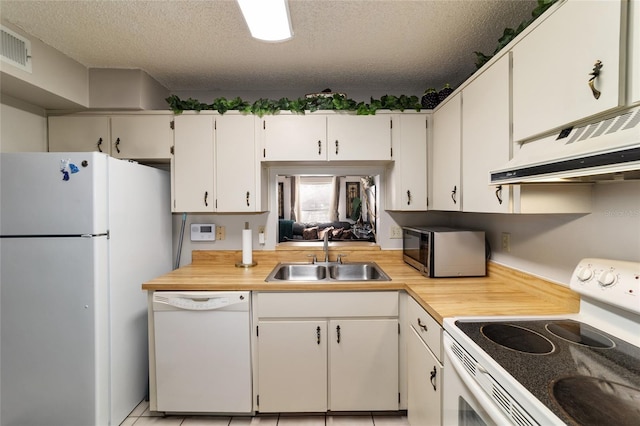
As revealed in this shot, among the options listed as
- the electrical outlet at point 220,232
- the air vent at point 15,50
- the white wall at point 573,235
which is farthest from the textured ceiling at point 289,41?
the electrical outlet at point 220,232

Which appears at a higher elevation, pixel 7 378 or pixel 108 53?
pixel 108 53

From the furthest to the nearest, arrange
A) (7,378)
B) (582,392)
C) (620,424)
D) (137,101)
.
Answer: (137,101) → (7,378) → (582,392) → (620,424)

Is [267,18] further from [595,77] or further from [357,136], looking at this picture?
[595,77]

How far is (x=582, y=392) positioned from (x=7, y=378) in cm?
266

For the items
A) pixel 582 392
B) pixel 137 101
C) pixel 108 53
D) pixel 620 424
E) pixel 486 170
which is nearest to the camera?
pixel 620 424

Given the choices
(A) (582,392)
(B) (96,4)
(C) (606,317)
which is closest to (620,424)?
(A) (582,392)

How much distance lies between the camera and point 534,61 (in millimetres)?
1132

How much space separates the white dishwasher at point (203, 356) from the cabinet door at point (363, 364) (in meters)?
0.57

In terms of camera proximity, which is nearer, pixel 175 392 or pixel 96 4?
pixel 96 4

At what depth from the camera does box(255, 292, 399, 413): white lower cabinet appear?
1791 millimetres

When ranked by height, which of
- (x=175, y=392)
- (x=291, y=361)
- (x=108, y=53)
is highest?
(x=108, y=53)

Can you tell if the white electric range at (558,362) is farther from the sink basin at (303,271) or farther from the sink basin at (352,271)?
the sink basin at (303,271)

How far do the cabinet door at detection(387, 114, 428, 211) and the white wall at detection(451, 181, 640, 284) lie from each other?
21.7 inches

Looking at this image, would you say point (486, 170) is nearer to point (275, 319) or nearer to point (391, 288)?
point (391, 288)
